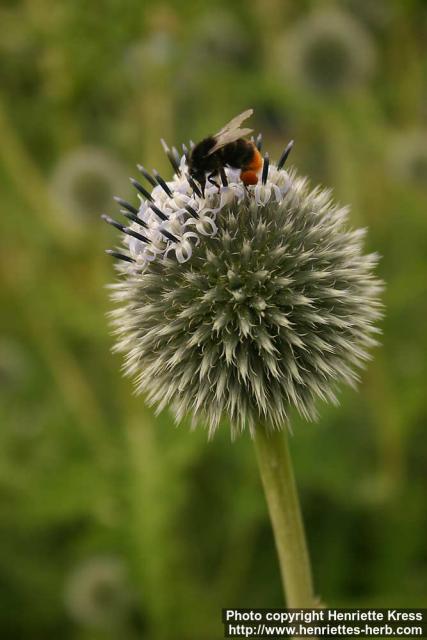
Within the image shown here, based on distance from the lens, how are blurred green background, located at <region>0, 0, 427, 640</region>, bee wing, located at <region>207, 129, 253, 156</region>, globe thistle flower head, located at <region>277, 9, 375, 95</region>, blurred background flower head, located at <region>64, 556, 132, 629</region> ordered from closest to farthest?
bee wing, located at <region>207, 129, 253, 156</region> → blurred green background, located at <region>0, 0, 427, 640</region> → blurred background flower head, located at <region>64, 556, 132, 629</region> → globe thistle flower head, located at <region>277, 9, 375, 95</region>

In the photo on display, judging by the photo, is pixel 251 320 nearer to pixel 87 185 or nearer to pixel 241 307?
Result: pixel 241 307

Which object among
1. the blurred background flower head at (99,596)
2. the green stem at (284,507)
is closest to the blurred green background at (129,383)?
the blurred background flower head at (99,596)

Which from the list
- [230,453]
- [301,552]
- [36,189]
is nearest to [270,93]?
[36,189]

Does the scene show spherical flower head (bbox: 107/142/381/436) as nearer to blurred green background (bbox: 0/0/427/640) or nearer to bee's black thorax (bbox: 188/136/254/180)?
bee's black thorax (bbox: 188/136/254/180)

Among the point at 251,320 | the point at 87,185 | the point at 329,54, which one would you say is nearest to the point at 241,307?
the point at 251,320
